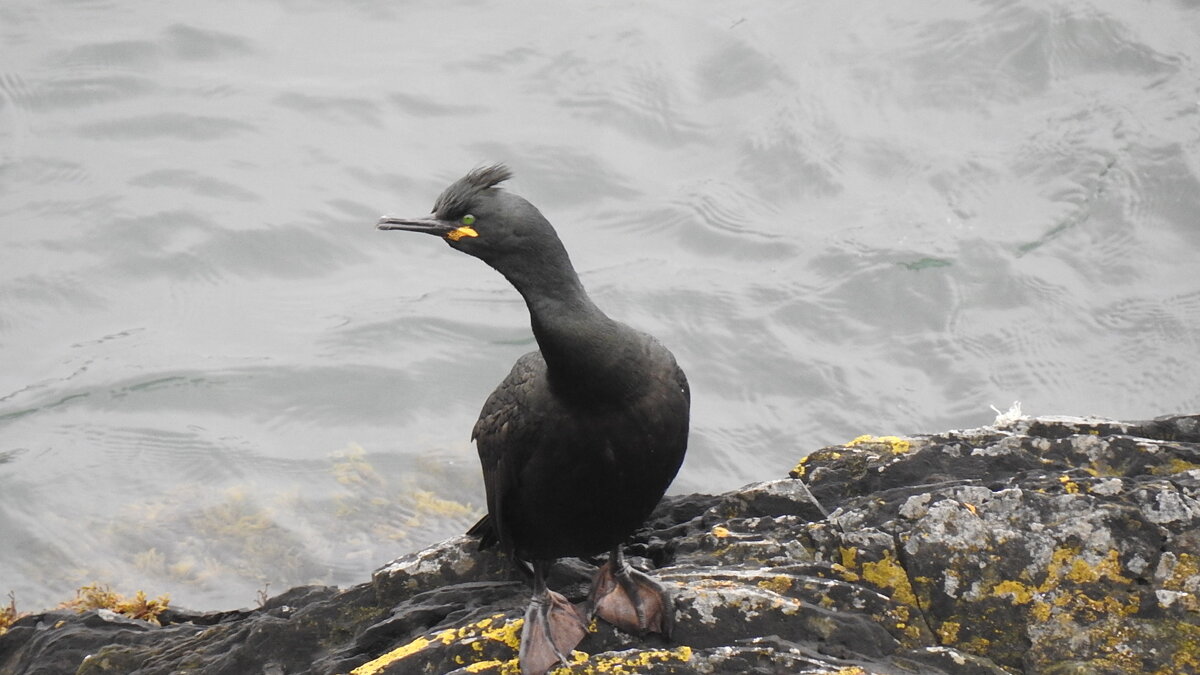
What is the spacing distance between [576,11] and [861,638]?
34.0 ft

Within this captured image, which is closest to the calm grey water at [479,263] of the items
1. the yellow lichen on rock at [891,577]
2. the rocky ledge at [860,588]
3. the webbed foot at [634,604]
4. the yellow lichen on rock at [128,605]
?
the yellow lichen on rock at [128,605]

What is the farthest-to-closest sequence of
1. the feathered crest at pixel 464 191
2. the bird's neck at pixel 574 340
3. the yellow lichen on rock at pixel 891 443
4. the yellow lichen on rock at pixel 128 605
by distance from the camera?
the yellow lichen on rock at pixel 128 605
the yellow lichen on rock at pixel 891 443
the feathered crest at pixel 464 191
the bird's neck at pixel 574 340

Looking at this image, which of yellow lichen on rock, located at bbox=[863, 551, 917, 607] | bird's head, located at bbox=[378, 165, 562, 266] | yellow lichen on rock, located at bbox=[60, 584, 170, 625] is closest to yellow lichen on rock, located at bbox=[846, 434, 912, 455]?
yellow lichen on rock, located at bbox=[863, 551, 917, 607]

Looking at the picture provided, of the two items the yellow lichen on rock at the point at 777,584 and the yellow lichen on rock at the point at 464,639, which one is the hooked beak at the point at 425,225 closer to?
the yellow lichen on rock at the point at 464,639

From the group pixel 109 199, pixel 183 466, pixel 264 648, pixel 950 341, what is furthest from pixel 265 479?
pixel 950 341

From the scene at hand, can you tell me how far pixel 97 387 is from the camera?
9.35 metres

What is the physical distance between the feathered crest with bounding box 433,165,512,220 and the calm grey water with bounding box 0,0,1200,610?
13.7 ft

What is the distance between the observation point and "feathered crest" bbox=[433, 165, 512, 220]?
164 inches

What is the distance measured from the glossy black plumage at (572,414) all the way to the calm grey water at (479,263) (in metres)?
3.85

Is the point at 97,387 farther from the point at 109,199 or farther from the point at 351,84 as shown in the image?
the point at 351,84

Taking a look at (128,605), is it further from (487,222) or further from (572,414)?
(487,222)

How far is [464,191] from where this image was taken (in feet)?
13.7

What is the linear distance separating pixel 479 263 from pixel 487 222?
672cm

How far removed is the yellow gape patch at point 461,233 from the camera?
4.16 m
